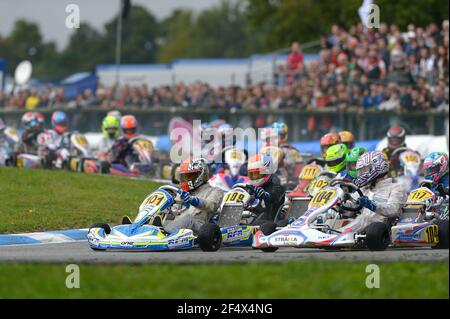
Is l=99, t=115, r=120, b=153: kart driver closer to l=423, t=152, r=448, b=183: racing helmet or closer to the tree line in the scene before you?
l=423, t=152, r=448, b=183: racing helmet

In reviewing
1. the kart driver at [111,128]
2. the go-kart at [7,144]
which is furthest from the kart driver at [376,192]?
the go-kart at [7,144]

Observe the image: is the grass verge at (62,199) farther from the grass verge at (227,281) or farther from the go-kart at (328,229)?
the grass verge at (227,281)

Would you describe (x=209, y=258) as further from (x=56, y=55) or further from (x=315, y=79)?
(x=56, y=55)

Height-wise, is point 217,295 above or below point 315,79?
below

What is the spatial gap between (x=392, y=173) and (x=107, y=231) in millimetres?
8893

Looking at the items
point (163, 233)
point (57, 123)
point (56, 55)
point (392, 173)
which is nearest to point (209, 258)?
point (163, 233)

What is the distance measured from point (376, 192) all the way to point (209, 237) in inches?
82.2

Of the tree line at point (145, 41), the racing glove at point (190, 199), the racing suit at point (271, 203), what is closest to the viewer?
the racing glove at point (190, 199)

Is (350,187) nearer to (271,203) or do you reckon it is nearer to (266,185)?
(271,203)

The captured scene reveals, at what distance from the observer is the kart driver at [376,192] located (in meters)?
13.9

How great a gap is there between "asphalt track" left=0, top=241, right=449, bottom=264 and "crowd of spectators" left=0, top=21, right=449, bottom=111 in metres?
11.3

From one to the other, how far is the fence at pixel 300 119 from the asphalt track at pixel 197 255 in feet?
34.0

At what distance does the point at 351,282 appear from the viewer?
10102mm

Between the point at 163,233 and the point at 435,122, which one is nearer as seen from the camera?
the point at 163,233
